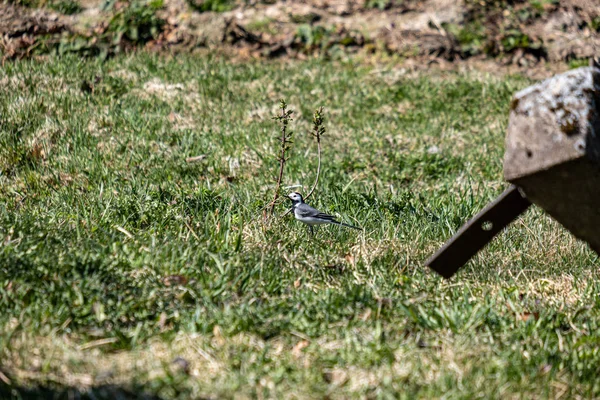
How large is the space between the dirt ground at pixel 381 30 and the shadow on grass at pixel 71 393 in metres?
6.83

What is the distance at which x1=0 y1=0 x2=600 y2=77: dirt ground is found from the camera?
9.40 m

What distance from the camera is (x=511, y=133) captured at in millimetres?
2900

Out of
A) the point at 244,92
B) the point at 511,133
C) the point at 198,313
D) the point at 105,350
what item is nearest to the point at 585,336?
the point at 511,133

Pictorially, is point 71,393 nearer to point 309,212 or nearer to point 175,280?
point 175,280

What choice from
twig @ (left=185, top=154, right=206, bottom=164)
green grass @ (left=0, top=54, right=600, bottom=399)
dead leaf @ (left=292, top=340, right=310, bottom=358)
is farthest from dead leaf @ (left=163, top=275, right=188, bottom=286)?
twig @ (left=185, top=154, right=206, bottom=164)

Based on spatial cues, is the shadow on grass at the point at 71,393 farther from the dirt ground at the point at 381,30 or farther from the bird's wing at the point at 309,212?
the dirt ground at the point at 381,30

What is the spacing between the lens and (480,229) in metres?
3.30

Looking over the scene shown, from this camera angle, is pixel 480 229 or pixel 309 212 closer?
pixel 480 229

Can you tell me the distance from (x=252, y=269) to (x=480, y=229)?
3.99ft

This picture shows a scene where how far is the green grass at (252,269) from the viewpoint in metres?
3.04

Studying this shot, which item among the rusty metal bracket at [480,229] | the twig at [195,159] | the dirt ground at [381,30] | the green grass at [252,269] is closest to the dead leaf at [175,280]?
the green grass at [252,269]

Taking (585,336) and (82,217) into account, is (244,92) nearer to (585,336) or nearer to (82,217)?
(82,217)

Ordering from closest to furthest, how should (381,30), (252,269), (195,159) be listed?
1. (252,269)
2. (195,159)
3. (381,30)

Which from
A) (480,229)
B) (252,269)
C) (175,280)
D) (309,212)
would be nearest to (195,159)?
(309,212)
